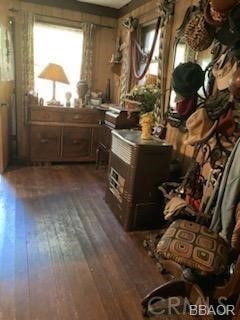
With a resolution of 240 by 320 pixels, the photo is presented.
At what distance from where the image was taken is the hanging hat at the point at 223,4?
167 centimetres

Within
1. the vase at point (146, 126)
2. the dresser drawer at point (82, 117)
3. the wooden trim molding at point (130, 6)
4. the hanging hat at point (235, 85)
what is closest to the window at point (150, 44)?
the wooden trim molding at point (130, 6)

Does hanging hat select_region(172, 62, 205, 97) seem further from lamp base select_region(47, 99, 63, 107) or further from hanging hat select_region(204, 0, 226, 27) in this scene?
lamp base select_region(47, 99, 63, 107)

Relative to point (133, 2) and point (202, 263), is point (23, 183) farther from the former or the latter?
point (133, 2)

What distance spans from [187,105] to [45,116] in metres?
2.33

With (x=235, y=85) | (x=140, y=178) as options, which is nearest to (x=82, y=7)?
(x=140, y=178)

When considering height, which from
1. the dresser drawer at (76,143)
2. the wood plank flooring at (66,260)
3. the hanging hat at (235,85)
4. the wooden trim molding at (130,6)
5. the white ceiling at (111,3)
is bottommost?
the wood plank flooring at (66,260)

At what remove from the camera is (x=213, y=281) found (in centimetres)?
161

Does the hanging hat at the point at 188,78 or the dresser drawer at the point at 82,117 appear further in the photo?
the dresser drawer at the point at 82,117

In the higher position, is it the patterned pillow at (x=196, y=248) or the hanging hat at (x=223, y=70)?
the hanging hat at (x=223, y=70)

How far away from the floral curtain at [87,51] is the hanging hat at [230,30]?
105 inches

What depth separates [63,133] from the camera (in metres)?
4.03

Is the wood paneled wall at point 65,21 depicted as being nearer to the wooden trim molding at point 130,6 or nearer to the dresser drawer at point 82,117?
the wooden trim molding at point 130,6

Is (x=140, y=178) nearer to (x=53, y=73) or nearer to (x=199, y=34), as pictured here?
(x=199, y=34)

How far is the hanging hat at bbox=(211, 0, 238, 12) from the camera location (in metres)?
1.67
